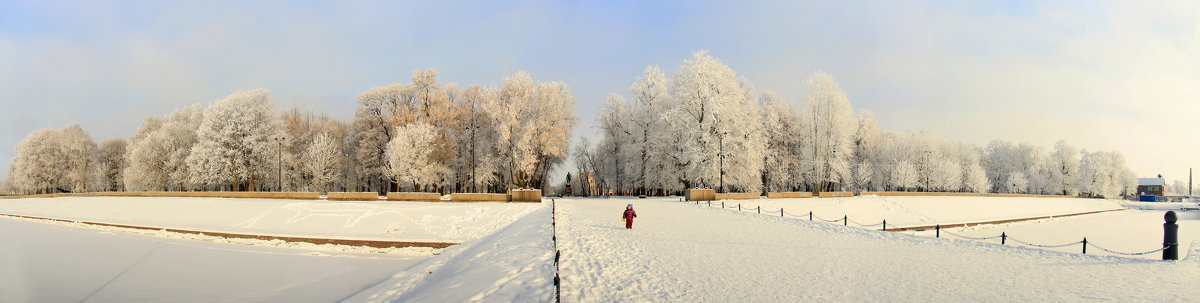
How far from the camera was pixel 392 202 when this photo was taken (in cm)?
3309

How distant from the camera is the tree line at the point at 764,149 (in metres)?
40.3

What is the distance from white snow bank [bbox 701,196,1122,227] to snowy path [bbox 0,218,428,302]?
2123 cm

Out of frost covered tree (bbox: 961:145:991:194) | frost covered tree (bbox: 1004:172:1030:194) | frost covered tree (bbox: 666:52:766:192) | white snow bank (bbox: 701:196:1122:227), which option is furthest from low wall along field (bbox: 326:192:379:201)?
frost covered tree (bbox: 1004:172:1030:194)

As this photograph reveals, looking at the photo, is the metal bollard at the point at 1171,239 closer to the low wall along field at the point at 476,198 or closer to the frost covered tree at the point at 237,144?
the low wall along field at the point at 476,198

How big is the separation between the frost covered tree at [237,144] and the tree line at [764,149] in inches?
1225

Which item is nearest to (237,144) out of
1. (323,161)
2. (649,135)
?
(323,161)

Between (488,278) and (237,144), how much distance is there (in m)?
47.3

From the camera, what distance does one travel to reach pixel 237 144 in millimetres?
45844

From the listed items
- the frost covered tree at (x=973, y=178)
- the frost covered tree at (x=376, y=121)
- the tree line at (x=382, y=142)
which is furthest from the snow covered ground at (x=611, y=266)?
the frost covered tree at (x=973, y=178)

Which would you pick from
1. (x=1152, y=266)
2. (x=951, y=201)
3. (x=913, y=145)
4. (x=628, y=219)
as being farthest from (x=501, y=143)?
(x=913, y=145)

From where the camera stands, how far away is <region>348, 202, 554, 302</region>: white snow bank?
854 cm

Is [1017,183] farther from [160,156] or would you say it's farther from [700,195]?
[160,156]

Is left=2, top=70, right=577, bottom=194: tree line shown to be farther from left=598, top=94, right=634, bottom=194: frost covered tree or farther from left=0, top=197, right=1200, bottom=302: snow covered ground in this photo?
left=0, top=197, right=1200, bottom=302: snow covered ground

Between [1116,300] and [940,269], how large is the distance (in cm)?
254
